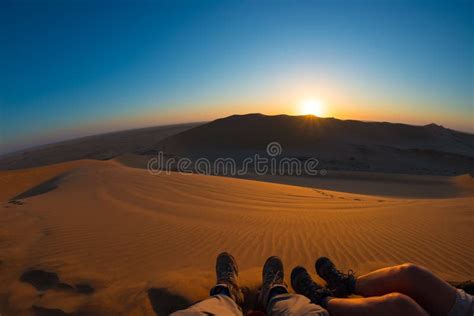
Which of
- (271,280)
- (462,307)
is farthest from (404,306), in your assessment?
(271,280)

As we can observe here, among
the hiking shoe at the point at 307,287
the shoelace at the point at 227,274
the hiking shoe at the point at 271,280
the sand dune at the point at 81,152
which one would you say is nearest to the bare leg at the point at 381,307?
the hiking shoe at the point at 307,287

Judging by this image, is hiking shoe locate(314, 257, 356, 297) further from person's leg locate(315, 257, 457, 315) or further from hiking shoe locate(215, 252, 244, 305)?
hiking shoe locate(215, 252, 244, 305)

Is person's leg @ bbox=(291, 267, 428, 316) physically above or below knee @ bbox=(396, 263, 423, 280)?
Answer: below

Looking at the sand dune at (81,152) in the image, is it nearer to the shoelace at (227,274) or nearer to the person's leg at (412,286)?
the shoelace at (227,274)

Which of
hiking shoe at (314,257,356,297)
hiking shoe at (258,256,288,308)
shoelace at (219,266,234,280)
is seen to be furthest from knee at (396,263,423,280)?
shoelace at (219,266,234,280)

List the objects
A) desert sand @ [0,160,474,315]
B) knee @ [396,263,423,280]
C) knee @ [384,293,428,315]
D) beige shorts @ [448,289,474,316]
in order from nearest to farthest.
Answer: knee @ [384,293,428,315] → beige shorts @ [448,289,474,316] → knee @ [396,263,423,280] → desert sand @ [0,160,474,315]

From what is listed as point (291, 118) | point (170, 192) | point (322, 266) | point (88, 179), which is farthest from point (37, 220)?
point (291, 118)
